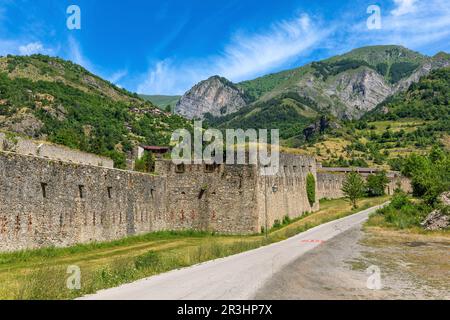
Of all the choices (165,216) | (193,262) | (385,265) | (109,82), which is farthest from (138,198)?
(109,82)

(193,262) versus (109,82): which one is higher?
(109,82)

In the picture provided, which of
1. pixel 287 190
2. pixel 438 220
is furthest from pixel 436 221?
pixel 287 190

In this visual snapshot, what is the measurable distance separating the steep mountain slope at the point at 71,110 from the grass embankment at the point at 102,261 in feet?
132

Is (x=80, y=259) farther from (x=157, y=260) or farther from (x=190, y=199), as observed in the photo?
(x=190, y=199)

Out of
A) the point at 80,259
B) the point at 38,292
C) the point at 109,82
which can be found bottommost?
the point at 80,259

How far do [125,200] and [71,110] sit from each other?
93847 mm

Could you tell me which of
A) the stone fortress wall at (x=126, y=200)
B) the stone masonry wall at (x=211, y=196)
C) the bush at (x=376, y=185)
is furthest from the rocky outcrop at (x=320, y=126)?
the stone masonry wall at (x=211, y=196)

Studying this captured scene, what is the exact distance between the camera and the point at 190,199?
36.6 metres

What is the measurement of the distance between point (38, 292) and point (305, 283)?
7551 mm

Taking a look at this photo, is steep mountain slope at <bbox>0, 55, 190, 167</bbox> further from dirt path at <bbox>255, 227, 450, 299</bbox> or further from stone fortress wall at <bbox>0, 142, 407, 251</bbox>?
dirt path at <bbox>255, 227, 450, 299</bbox>

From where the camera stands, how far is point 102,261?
21.0m

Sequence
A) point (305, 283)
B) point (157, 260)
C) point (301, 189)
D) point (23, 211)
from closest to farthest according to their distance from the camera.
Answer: point (305, 283) → point (157, 260) → point (23, 211) → point (301, 189)

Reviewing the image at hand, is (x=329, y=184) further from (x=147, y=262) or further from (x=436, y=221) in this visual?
(x=147, y=262)

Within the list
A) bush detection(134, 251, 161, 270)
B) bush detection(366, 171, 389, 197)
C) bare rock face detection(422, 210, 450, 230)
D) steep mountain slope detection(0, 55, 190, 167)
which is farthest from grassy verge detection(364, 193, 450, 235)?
steep mountain slope detection(0, 55, 190, 167)
